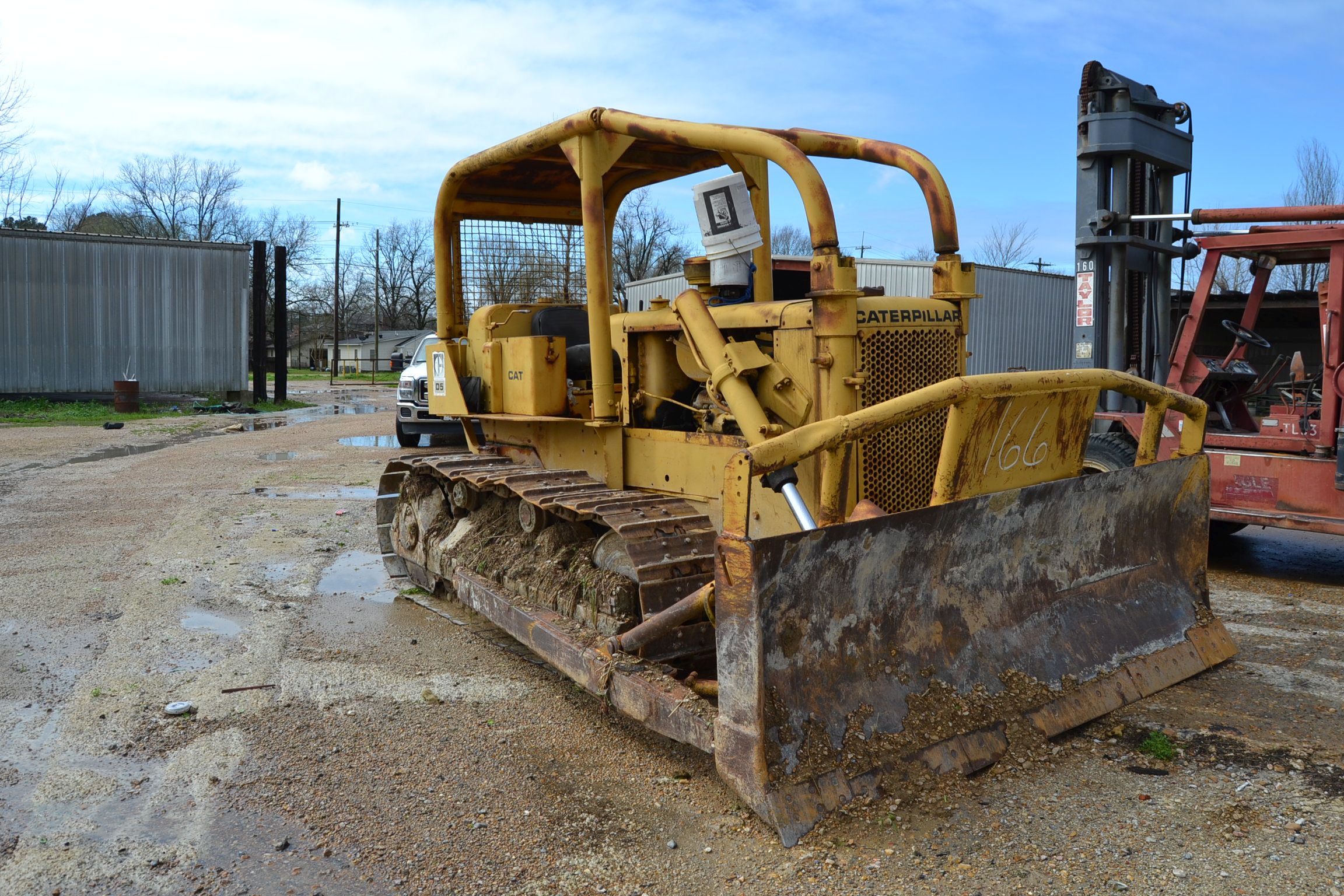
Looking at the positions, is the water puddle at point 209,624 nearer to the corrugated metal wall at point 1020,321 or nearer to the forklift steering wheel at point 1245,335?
the forklift steering wheel at point 1245,335

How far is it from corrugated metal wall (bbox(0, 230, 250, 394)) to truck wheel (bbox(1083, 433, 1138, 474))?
2194cm

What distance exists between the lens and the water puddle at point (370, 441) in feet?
53.3

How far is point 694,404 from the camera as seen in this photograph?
17.1ft

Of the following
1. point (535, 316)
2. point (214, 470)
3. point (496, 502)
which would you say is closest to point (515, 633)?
point (496, 502)

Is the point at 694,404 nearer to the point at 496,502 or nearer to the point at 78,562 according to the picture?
the point at 496,502

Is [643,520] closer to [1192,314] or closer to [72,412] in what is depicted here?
[1192,314]

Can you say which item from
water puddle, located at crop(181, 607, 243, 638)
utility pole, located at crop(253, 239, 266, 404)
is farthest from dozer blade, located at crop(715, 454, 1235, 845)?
utility pole, located at crop(253, 239, 266, 404)

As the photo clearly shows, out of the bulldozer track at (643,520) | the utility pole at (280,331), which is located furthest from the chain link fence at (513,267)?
the utility pole at (280,331)

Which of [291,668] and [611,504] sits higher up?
[611,504]

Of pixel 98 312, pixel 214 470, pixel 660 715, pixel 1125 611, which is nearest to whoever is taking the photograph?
pixel 660 715

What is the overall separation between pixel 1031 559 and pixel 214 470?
11140 mm

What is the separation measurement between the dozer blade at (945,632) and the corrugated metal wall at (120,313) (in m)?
24.0

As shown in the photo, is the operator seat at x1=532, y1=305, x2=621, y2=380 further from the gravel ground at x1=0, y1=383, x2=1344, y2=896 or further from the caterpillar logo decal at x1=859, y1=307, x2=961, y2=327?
the caterpillar logo decal at x1=859, y1=307, x2=961, y2=327

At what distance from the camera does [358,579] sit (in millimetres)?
7238
